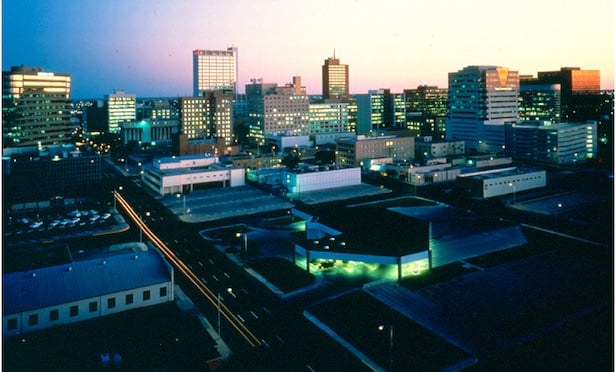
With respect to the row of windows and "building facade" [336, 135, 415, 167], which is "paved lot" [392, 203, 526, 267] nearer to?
the row of windows

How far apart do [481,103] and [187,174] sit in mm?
51362

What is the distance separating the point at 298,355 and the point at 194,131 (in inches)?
3040

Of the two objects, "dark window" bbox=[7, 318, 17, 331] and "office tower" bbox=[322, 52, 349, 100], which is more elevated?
"office tower" bbox=[322, 52, 349, 100]

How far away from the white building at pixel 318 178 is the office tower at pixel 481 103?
3365 centimetres

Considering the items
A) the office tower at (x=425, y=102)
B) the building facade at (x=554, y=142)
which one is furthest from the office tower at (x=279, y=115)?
the building facade at (x=554, y=142)

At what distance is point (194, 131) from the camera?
8906cm

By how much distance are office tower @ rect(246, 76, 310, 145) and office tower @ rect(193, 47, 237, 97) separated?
64.0m

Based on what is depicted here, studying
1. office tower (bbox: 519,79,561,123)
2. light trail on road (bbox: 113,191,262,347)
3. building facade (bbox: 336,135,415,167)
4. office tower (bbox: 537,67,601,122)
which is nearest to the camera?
light trail on road (bbox: 113,191,262,347)

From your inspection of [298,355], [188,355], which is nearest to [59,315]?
[188,355]

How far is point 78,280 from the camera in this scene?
19500 mm

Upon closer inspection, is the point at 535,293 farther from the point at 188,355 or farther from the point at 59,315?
the point at 59,315

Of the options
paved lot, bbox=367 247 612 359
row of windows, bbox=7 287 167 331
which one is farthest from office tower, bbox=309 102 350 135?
row of windows, bbox=7 287 167 331

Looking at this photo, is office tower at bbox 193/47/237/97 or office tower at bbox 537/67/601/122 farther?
office tower at bbox 193/47/237/97

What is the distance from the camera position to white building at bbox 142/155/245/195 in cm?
4719
